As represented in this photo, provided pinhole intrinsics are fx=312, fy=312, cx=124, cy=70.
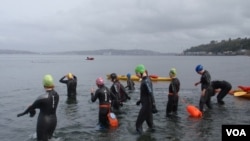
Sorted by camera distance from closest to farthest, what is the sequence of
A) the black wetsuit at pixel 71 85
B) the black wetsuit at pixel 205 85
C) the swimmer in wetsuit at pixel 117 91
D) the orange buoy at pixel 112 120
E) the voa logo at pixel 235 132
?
1. the voa logo at pixel 235 132
2. the orange buoy at pixel 112 120
3. the swimmer in wetsuit at pixel 117 91
4. the black wetsuit at pixel 205 85
5. the black wetsuit at pixel 71 85

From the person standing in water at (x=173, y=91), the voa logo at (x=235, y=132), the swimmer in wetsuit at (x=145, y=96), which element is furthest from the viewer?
the person standing in water at (x=173, y=91)

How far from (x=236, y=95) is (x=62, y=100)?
1265cm

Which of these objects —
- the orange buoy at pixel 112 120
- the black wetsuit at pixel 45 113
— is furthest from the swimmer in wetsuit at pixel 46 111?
the orange buoy at pixel 112 120

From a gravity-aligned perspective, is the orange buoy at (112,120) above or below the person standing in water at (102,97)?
below

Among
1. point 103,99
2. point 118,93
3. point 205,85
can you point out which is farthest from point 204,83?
point 103,99

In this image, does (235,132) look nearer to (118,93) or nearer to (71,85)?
(118,93)

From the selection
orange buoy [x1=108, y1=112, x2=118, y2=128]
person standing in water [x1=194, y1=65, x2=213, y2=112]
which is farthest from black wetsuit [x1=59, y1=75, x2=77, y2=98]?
person standing in water [x1=194, y1=65, x2=213, y2=112]

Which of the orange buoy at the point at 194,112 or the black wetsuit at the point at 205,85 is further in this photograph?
the black wetsuit at the point at 205,85

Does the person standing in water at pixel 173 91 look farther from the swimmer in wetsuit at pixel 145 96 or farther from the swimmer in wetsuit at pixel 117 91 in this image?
the swimmer in wetsuit at pixel 145 96

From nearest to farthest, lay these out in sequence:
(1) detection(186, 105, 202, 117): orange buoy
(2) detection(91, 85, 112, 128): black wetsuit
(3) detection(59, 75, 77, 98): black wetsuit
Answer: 1. (2) detection(91, 85, 112, 128): black wetsuit
2. (1) detection(186, 105, 202, 117): orange buoy
3. (3) detection(59, 75, 77, 98): black wetsuit

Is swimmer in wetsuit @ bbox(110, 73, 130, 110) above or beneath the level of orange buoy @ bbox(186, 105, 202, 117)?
above

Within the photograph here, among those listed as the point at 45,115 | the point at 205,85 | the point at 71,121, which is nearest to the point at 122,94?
the point at 71,121

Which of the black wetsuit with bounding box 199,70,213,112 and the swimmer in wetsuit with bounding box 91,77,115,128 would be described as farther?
the black wetsuit with bounding box 199,70,213,112

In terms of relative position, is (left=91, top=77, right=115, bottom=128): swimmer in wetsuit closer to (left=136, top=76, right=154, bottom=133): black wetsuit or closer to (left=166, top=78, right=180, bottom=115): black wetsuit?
(left=136, top=76, right=154, bottom=133): black wetsuit
